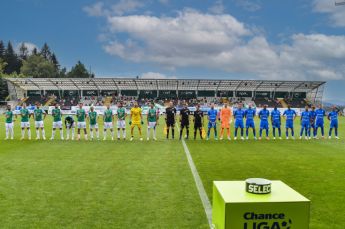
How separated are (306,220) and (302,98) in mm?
73678

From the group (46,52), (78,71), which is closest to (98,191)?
(78,71)

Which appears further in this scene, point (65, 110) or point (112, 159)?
point (65, 110)

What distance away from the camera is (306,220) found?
8.66 feet

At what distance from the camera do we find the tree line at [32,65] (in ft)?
336

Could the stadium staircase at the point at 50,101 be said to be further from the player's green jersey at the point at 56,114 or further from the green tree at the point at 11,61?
the green tree at the point at 11,61

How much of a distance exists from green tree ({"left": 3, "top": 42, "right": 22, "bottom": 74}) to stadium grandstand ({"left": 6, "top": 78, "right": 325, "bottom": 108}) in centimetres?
4923

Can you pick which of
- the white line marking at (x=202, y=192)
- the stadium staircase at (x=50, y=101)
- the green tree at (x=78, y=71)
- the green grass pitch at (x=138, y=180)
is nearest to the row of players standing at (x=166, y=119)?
the green grass pitch at (x=138, y=180)

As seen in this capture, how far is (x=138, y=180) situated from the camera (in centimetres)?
898

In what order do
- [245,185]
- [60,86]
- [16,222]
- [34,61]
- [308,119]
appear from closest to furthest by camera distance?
[245,185] → [16,222] → [308,119] → [60,86] → [34,61]

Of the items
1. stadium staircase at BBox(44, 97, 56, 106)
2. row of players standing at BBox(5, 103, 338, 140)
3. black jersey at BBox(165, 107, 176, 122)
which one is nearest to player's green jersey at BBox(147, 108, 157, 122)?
row of players standing at BBox(5, 103, 338, 140)

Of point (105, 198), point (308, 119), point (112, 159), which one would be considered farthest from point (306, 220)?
point (308, 119)

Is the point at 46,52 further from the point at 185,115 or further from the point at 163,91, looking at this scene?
the point at 185,115

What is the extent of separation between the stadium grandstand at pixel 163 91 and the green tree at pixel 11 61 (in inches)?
1938

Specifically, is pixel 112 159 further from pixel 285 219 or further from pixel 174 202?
pixel 285 219
